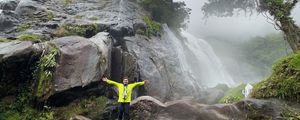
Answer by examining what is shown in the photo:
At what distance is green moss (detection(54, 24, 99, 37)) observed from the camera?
19484mm

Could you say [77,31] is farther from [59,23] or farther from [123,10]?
[123,10]

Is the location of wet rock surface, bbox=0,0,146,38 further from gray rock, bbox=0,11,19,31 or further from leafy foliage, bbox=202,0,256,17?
leafy foliage, bbox=202,0,256,17

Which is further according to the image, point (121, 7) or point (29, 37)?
point (121, 7)

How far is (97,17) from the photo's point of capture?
22531 millimetres

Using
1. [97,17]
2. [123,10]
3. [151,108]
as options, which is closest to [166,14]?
[123,10]

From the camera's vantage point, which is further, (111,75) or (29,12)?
(29,12)

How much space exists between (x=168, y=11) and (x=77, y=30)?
10.7 m

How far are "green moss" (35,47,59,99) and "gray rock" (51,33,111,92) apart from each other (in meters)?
0.25

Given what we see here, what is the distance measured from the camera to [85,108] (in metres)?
14.0

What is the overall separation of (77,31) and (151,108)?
8991 mm

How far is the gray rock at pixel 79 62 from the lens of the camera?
14.0 metres

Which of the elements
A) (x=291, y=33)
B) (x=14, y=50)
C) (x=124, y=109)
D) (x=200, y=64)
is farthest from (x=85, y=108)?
(x=200, y=64)

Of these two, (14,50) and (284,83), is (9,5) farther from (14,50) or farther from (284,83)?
(284,83)

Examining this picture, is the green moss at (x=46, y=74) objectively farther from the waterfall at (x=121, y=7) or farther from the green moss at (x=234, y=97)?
the green moss at (x=234, y=97)
